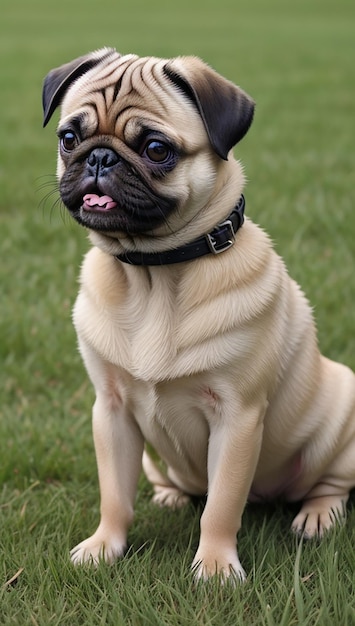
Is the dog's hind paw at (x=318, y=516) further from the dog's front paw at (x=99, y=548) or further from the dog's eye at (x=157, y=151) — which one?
the dog's eye at (x=157, y=151)

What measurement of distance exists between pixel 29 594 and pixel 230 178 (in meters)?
1.47

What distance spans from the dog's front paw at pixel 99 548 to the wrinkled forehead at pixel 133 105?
137 centimetres

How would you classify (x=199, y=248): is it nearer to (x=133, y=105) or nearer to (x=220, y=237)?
(x=220, y=237)

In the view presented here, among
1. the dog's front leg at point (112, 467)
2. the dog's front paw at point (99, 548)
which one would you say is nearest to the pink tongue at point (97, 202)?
the dog's front leg at point (112, 467)

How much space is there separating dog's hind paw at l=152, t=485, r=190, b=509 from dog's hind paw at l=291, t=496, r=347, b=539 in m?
0.48

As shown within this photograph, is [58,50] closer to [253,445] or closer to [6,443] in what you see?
[6,443]

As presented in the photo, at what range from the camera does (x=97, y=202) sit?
2.73m

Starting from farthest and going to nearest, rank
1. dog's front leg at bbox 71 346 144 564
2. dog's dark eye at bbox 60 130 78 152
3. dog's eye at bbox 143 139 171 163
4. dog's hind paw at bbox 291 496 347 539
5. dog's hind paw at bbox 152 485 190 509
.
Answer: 1. dog's hind paw at bbox 152 485 190 509
2. dog's hind paw at bbox 291 496 347 539
3. dog's front leg at bbox 71 346 144 564
4. dog's dark eye at bbox 60 130 78 152
5. dog's eye at bbox 143 139 171 163

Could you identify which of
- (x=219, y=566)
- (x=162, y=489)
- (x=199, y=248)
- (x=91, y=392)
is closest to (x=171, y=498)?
(x=162, y=489)

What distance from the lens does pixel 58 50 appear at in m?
14.6

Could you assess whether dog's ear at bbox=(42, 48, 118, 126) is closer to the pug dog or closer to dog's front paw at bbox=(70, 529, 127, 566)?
the pug dog

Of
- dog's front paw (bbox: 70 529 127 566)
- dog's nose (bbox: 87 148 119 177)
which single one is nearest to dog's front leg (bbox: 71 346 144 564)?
dog's front paw (bbox: 70 529 127 566)

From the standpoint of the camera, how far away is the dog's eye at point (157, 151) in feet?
8.79

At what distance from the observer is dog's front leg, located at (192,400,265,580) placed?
2.89m
